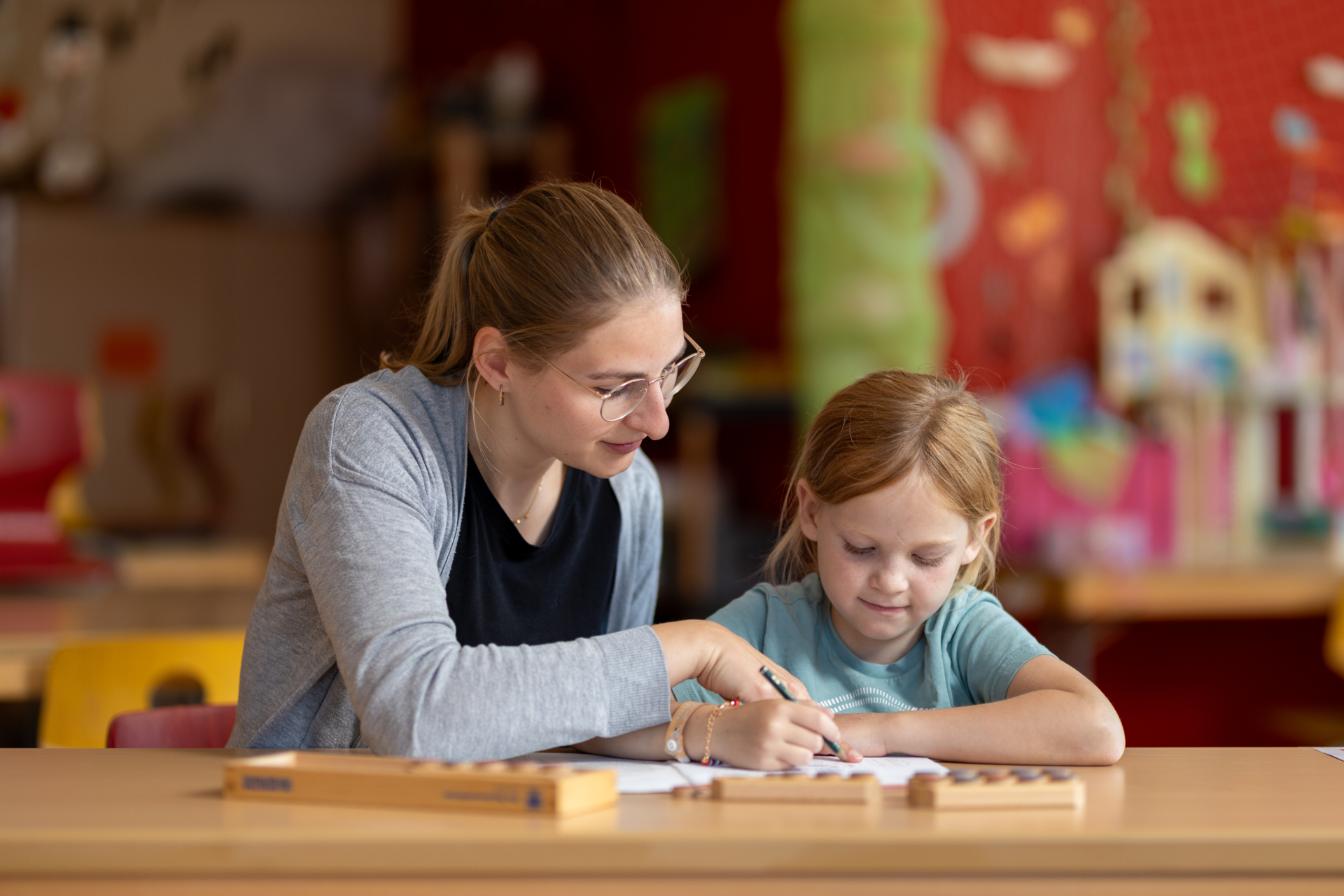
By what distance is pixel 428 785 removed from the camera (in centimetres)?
89

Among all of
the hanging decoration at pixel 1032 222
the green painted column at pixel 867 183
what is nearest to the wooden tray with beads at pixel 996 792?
the green painted column at pixel 867 183

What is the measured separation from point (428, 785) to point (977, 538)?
0.63 meters

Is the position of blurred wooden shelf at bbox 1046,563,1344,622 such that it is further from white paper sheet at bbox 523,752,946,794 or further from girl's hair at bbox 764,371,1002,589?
white paper sheet at bbox 523,752,946,794

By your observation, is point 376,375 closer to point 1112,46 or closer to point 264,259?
point 1112,46

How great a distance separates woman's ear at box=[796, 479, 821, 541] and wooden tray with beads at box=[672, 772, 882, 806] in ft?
1.38

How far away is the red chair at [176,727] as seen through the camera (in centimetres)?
125

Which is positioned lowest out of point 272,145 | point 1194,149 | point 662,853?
point 662,853

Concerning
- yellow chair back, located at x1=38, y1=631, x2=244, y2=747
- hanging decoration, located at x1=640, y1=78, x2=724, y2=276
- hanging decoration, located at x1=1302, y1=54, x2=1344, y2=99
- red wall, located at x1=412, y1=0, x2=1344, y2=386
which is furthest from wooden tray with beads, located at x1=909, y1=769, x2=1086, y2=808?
hanging decoration, located at x1=640, y1=78, x2=724, y2=276

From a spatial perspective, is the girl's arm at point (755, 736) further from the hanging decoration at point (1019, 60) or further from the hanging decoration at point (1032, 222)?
the hanging decoration at point (1019, 60)

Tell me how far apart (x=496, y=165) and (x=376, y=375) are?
4360 millimetres

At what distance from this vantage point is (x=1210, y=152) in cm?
349

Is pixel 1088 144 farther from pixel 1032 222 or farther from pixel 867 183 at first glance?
pixel 867 183

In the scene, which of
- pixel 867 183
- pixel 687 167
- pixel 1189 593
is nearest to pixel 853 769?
pixel 1189 593

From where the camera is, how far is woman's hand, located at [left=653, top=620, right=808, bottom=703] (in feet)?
3.51
